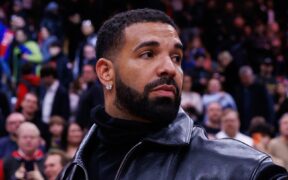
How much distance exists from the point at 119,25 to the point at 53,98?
8520mm

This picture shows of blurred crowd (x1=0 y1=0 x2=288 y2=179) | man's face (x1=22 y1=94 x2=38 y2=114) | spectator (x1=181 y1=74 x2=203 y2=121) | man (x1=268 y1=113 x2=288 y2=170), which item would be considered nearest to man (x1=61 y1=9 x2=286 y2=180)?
blurred crowd (x1=0 y1=0 x2=288 y2=179)

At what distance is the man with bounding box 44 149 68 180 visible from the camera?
7.33 meters

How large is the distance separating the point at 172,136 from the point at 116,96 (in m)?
0.31

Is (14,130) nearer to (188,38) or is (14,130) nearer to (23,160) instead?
(23,160)

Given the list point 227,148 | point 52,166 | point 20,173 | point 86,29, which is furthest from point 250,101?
point 227,148

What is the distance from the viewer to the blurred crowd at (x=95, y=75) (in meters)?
8.90

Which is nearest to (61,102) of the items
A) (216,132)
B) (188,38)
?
(216,132)

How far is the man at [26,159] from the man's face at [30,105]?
6.74 feet

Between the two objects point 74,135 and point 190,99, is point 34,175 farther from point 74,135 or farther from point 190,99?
point 190,99

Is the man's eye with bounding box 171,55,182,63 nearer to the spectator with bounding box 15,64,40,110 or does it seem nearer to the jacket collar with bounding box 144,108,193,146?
the jacket collar with bounding box 144,108,193,146

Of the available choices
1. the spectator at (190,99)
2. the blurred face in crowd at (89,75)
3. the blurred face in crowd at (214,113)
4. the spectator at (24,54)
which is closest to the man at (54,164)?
the blurred face in crowd at (214,113)

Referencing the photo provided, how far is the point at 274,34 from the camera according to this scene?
67.0ft

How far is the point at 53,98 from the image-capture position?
443 inches

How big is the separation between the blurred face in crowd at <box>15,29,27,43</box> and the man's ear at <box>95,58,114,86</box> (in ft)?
38.6
